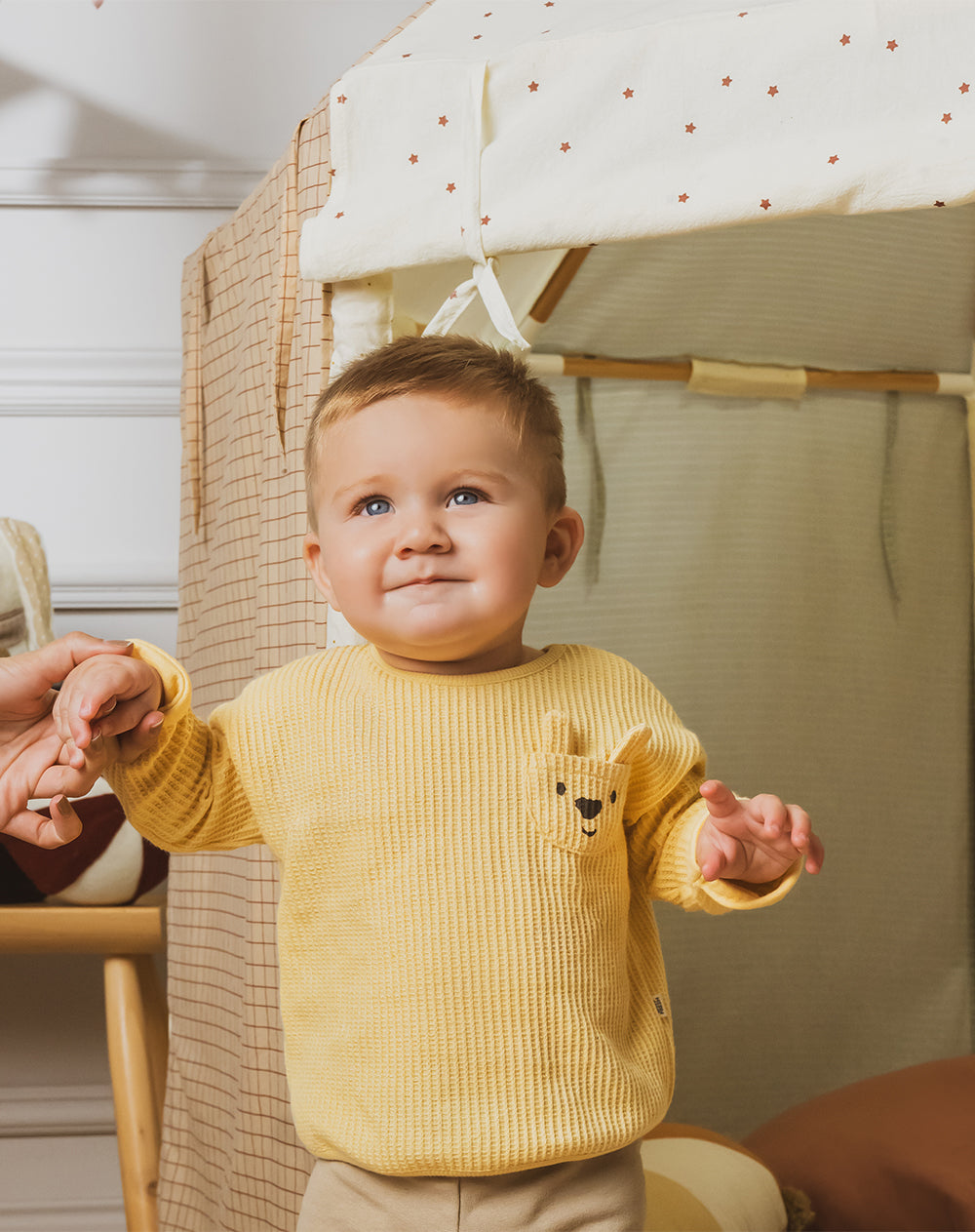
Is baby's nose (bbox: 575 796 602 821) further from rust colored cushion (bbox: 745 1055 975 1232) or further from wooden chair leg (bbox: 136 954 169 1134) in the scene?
wooden chair leg (bbox: 136 954 169 1134)

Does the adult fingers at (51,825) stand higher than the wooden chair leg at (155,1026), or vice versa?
the adult fingers at (51,825)

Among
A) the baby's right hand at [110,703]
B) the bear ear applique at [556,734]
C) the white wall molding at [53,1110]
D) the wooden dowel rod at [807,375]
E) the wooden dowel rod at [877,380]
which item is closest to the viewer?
the baby's right hand at [110,703]

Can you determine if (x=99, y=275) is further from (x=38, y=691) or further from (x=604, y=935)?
(x=604, y=935)

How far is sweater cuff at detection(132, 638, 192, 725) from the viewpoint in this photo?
73 centimetres

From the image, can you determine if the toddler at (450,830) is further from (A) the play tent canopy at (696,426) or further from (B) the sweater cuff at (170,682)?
(A) the play tent canopy at (696,426)

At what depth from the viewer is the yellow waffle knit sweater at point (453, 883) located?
73 centimetres

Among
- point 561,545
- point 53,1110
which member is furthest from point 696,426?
point 53,1110

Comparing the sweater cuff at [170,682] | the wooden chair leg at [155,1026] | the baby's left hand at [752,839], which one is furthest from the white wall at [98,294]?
the baby's left hand at [752,839]

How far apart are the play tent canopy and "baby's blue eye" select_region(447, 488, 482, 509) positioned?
186 mm

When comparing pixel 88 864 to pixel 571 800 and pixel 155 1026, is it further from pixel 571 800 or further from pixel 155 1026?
pixel 571 800

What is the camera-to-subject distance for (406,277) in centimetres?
104

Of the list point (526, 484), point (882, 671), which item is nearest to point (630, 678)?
point (526, 484)

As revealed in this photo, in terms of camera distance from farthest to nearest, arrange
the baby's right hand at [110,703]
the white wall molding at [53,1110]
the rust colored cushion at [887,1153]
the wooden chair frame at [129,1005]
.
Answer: the white wall molding at [53,1110] → the wooden chair frame at [129,1005] → the rust colored cushion at [887,1153] → the baby's right hand at [110,703]

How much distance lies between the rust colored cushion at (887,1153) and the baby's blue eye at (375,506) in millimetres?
891
